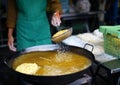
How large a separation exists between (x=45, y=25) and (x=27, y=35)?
0.66 ft

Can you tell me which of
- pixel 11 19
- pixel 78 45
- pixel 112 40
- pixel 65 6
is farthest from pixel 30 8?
pixel 65 6

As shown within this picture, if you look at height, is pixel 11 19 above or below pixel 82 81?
above

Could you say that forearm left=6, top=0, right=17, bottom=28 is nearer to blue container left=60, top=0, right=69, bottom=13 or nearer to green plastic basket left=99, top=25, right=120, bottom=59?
green plastic basket left=99, top=25, right=120, bottom=59

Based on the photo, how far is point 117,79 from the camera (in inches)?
73.9

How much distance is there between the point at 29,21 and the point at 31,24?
34 millimetres


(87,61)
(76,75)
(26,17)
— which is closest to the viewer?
(76,75)

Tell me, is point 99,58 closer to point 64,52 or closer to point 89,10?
point 64,52

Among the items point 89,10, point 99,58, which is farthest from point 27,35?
point 89,10

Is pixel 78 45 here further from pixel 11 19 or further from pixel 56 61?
pixel 11 19

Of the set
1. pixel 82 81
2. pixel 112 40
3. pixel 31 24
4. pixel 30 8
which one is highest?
pixel 30 8

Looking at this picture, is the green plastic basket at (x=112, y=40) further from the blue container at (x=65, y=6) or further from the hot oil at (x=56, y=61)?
the blue container at (x=65, y=6)

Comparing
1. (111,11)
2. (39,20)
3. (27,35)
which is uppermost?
(39,20)

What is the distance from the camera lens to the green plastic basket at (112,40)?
1887 millimetres

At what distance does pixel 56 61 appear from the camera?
5.59 feet
